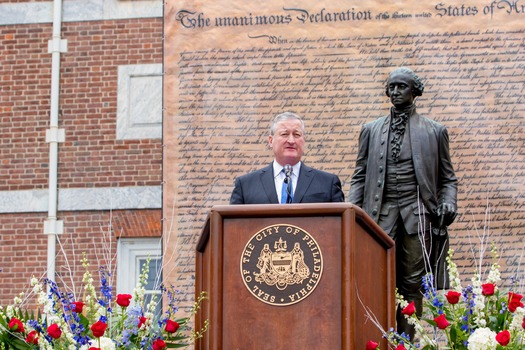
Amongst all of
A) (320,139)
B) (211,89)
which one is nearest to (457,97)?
(320,139)

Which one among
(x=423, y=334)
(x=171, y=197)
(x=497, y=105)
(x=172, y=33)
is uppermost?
(x=172, y=33)

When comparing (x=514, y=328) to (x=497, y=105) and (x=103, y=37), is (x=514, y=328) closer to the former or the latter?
(x=497, y=105)

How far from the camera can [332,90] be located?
10.4m

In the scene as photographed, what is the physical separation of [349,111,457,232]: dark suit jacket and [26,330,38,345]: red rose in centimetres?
241

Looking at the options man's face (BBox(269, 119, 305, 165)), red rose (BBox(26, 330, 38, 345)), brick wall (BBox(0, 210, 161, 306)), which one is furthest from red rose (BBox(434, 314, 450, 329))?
brick wall (BBox(0, 210, 161, 306))

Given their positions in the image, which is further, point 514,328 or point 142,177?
point 142,177

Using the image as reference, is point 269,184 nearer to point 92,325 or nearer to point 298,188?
point 298,188

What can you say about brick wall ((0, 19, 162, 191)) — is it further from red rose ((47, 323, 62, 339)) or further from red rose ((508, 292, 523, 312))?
red rose ((508, 292, 523, 312))

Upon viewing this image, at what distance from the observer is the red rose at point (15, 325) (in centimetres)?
507

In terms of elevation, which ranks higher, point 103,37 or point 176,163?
point 103,37

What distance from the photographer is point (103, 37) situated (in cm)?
1186

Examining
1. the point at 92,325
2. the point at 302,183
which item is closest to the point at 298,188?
the point at 302,183

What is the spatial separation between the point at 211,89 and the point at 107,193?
1852mm

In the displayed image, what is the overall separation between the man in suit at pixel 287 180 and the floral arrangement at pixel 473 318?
928 mm
